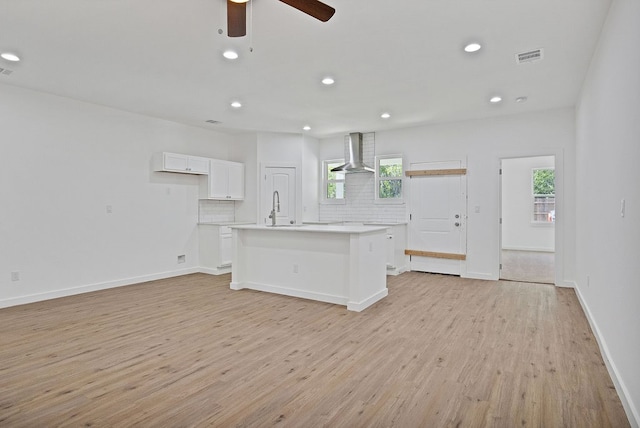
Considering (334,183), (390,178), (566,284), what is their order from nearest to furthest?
(566,284) → (390,178) → (334,183)

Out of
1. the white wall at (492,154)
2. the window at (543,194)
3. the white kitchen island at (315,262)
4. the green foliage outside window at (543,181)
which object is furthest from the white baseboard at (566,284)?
the green foliage outside window at (543,181)

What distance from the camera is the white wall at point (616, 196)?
207 centimetres

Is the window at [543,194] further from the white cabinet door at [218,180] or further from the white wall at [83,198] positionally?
the white wall at [83,198]

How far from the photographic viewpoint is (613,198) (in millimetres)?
2713

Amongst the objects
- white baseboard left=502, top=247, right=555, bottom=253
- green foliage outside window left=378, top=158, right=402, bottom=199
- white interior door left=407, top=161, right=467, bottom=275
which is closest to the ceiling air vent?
white interior door left=407, top=161, right=467, bottom=275

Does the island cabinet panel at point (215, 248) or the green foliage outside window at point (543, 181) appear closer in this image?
the island cabinet panel at point (215, 248)

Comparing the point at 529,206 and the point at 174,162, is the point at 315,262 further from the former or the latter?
the point at 529,206

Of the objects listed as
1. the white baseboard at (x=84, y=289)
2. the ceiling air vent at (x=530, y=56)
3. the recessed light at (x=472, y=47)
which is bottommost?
the white baseboard at (x=84, y=289)

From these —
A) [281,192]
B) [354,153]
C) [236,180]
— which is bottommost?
[281,192]

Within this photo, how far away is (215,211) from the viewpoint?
7480mm

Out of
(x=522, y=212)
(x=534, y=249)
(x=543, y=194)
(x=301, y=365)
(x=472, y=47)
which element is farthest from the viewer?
(x=522, y=212)

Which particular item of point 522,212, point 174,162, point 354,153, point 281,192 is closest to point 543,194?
point 522,212

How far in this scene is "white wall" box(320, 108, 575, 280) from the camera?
5.65 meters

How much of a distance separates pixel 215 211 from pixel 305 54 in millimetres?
4557
